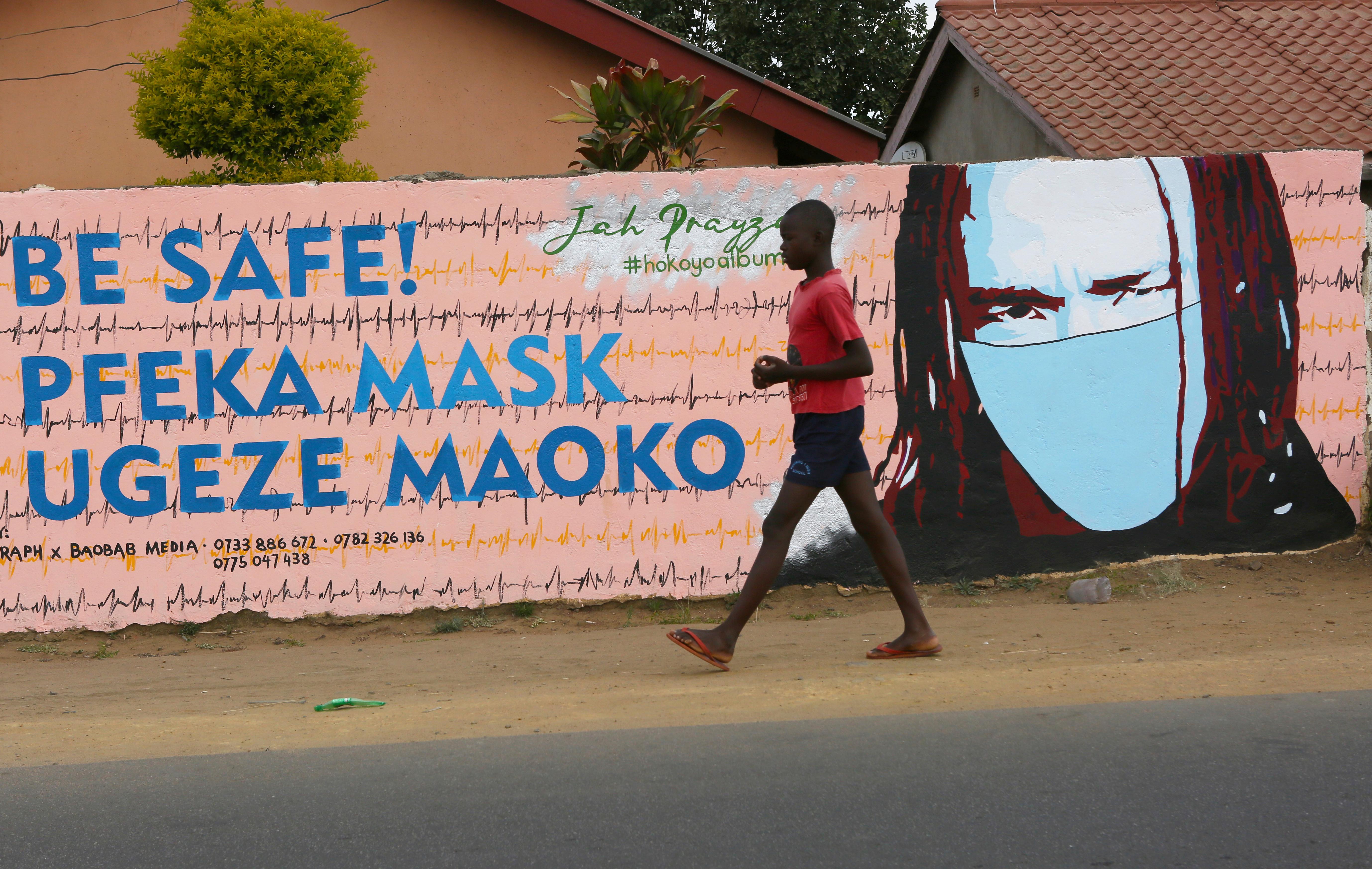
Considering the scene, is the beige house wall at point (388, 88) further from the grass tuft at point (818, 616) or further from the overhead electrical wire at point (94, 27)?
the grass tuft at point (818, 616)

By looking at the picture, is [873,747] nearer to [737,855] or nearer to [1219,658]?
[737,855]

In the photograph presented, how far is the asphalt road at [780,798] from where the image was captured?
3.05 metres

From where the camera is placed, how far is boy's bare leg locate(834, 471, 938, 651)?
4.71 meters

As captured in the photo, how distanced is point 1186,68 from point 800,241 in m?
9.15

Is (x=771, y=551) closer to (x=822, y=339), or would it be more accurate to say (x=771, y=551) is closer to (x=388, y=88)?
(x=822, y=339)

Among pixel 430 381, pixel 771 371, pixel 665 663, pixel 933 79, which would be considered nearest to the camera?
pixel 771 371

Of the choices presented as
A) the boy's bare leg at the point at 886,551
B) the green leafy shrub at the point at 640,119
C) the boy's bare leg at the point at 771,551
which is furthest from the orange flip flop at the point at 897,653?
the green leafy shrub at the point at 640,119

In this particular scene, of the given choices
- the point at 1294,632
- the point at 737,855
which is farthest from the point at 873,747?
the point at 1294,632

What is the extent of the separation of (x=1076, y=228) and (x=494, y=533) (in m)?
3.44

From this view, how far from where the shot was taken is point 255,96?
9070 mm

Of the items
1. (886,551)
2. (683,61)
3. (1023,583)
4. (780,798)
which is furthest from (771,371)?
(683,61)

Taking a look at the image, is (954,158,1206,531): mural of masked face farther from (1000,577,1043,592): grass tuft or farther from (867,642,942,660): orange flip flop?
(867,642,942,660): orange flip flop

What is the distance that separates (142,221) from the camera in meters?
5.95

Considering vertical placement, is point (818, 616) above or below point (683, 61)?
below
